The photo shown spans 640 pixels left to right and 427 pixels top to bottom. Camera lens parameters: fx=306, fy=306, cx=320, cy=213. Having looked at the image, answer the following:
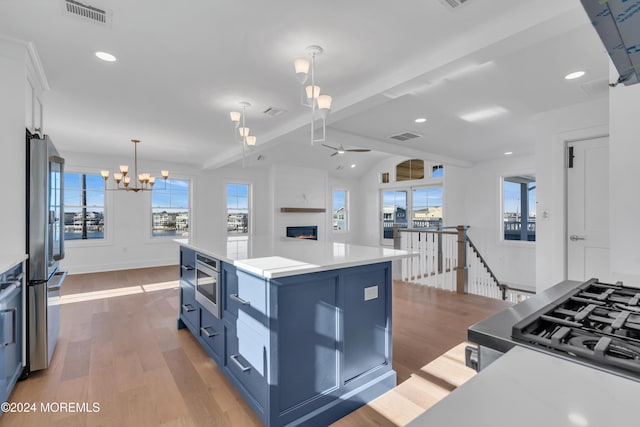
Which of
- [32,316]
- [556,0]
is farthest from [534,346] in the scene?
[32,316]

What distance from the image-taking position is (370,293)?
2.12 metres

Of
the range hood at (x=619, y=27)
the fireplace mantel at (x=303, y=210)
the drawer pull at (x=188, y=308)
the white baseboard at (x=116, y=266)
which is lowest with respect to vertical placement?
the white baseboard at (x=116, y=266)

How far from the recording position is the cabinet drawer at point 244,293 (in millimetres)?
1771

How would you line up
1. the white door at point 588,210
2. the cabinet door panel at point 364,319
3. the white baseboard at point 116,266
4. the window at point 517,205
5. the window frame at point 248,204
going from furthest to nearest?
1. the window frame at point 248,204
2. the window at point 517,205
3. the white baseboard at point 116,266
4. the white door at point 588,210
5. the cabinet door panel at point 364,319

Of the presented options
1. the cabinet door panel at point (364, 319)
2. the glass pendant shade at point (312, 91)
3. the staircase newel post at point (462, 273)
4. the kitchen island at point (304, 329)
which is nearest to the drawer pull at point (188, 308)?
the kitchen island at point (304, 329)

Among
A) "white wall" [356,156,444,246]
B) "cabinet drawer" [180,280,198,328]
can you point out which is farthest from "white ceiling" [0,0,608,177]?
"white wall" [356,156,444,246]

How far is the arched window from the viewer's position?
28.4 ft

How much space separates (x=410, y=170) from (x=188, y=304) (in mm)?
7320

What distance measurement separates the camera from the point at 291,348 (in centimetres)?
175

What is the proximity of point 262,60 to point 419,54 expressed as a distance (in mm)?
1367

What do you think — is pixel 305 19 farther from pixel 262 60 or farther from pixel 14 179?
pixel 14 179

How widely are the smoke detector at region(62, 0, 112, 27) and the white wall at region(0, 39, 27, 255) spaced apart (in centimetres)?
76

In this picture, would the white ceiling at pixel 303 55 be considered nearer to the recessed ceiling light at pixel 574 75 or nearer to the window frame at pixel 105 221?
the recessed ceiling light at pixel 574 75

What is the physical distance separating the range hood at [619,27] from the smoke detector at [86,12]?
2.66 metres
